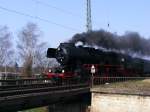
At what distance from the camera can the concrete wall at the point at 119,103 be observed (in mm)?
28328

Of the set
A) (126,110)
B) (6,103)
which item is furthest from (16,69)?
(6,103)

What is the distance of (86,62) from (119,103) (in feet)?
22.1

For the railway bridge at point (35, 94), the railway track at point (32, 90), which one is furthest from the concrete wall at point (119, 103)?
the railway track at point (32, 90)

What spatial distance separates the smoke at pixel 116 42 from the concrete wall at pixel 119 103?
27.2ft

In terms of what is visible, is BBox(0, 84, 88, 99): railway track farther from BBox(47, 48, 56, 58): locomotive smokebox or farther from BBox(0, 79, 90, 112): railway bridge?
BBox(47, 48, 56, 58): locomotive smokebox

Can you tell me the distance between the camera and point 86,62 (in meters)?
35.1

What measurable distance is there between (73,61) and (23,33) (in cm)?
4429

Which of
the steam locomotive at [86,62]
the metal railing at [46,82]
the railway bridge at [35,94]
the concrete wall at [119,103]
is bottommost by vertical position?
the concrete wall at [119,103]

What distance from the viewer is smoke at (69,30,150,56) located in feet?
125

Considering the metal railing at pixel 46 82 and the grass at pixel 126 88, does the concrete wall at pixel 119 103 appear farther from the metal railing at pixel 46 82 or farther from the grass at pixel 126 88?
the metal railing at pixel 46 82

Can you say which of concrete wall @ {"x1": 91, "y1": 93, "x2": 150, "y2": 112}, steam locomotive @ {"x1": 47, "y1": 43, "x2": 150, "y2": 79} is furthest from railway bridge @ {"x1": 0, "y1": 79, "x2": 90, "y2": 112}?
concrete wall @ {"x1": 91, "y1": 93, "x2": 150, "y2": 112}

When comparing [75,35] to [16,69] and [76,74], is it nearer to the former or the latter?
[76,74]

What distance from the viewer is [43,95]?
24.7 m

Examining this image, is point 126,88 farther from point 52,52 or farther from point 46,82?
point 52,52
